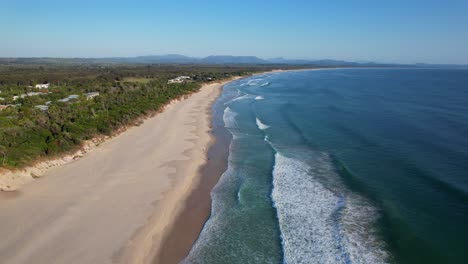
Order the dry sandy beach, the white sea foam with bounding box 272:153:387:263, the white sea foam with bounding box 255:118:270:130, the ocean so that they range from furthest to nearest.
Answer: the white sea foam with bounding box 255:118:270:130
the ocean
the dry sandy beach
the white sea foam with bounding box 272:153:387:263

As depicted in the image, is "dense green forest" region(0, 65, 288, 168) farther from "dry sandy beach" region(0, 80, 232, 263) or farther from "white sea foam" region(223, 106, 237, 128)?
"white sea foam" region(223, 106, 237, 128)

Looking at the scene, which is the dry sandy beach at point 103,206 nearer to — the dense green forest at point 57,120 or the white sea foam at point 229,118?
the dense green forest at point 57,120

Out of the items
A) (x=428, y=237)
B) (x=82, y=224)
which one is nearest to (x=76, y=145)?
(x=82, y=224)

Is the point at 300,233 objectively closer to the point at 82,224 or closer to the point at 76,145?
the point at 82,224

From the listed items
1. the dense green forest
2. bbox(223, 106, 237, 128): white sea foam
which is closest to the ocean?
bbox(223, 106, 237, 128): white sea foam

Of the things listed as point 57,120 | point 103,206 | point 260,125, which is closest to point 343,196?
point 103,206

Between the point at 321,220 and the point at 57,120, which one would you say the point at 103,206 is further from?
the point at 57,120

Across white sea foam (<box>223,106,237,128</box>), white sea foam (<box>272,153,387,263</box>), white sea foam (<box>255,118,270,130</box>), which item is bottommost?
white sea foam (<box>223,106,237,128</box>)
